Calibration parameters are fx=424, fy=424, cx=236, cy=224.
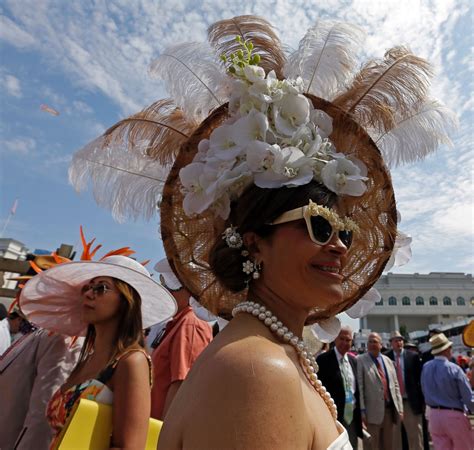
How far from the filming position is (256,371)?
1014 millimetres

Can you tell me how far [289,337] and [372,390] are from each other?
6.03 meters

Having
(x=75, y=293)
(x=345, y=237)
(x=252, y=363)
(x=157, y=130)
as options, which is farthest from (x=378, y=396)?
(x=252, y=363)

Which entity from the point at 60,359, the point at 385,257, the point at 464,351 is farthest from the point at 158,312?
the point at 464,351

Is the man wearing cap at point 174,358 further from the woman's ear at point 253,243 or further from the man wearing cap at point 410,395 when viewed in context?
the man wearing cap at point 410,395

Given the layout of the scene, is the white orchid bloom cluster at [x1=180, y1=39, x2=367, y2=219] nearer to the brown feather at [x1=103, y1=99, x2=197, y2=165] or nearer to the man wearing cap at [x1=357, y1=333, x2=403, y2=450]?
the brown feather at [x1=103, y1=99, x2=197, y2=165]

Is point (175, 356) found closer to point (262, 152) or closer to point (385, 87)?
point (262, 152)

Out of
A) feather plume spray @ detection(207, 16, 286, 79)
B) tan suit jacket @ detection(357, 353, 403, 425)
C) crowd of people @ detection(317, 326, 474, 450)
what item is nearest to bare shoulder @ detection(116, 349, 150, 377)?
feather plume spray @ detection(207, 16, 286, 79)

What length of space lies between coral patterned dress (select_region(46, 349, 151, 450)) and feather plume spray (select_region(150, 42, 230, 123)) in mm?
1319

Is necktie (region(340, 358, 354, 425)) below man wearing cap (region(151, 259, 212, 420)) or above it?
below

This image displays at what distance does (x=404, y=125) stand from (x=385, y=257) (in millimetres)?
667

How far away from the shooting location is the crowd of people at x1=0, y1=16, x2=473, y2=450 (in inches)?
43.9

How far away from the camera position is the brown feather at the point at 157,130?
6.88 feet

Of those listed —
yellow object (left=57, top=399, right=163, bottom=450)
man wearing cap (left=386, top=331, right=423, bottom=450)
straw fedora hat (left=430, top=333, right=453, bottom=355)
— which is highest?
yellow object (left=57, top=399, right=163, bottom=450)

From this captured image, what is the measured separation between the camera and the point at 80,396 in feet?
7.04
